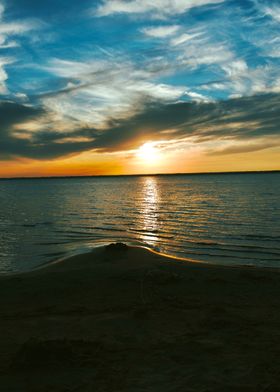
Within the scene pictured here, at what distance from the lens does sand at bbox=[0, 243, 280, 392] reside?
Answer: 22.0 feet

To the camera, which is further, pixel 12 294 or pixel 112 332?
pixel 12 294

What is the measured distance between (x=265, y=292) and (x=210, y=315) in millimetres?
3499

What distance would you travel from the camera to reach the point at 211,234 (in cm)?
2780

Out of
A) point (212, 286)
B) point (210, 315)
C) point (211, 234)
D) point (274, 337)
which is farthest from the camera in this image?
point (211, 234)

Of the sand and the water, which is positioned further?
the water

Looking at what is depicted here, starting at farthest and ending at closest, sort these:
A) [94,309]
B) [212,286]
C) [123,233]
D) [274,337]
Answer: [123,233]
[212,286]
[94,309]
[274,337]

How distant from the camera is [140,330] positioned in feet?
29.8

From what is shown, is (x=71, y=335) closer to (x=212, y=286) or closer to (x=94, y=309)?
(x=94, y=309)

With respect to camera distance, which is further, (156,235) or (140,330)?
(156,235)

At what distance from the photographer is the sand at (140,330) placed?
6703mm

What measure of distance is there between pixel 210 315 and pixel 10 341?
5.76m

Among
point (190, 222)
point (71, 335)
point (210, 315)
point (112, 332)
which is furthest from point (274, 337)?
point (190, 222)

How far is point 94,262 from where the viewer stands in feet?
58.5

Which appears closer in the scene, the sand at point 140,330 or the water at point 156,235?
the sand at point 140,330
